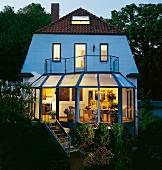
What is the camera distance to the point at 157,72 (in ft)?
107

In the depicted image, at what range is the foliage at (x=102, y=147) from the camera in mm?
17891

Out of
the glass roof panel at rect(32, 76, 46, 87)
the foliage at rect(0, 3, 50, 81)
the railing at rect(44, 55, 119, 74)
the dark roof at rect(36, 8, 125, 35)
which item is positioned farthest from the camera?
the foliage at rect(0, 3, 50, 81)

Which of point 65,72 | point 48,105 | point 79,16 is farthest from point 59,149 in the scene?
point 79,16

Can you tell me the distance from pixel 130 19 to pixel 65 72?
53.0 feet

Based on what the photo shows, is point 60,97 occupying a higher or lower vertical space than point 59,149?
higher

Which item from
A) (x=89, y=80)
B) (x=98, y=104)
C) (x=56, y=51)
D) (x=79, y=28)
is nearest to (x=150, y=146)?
(x=98, y=104)

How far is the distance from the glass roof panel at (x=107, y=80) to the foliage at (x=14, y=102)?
14.8ft

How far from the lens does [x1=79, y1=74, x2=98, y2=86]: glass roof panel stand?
19.9m

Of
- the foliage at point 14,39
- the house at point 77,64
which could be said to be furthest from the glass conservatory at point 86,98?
the foliage at point 14,39

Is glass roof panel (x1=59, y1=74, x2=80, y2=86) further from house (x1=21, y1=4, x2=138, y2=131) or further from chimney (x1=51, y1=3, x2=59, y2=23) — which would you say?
chimney (x1=51, y1=3, x2=59, y2=23)

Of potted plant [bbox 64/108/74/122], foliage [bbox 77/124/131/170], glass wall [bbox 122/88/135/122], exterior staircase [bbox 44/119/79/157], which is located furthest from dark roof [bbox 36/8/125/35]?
foliage [bbox 77/124/131/170]

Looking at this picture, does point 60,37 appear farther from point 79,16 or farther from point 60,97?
point 60,97

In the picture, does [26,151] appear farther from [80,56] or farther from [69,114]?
[80,56]

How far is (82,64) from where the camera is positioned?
23.4 meters
